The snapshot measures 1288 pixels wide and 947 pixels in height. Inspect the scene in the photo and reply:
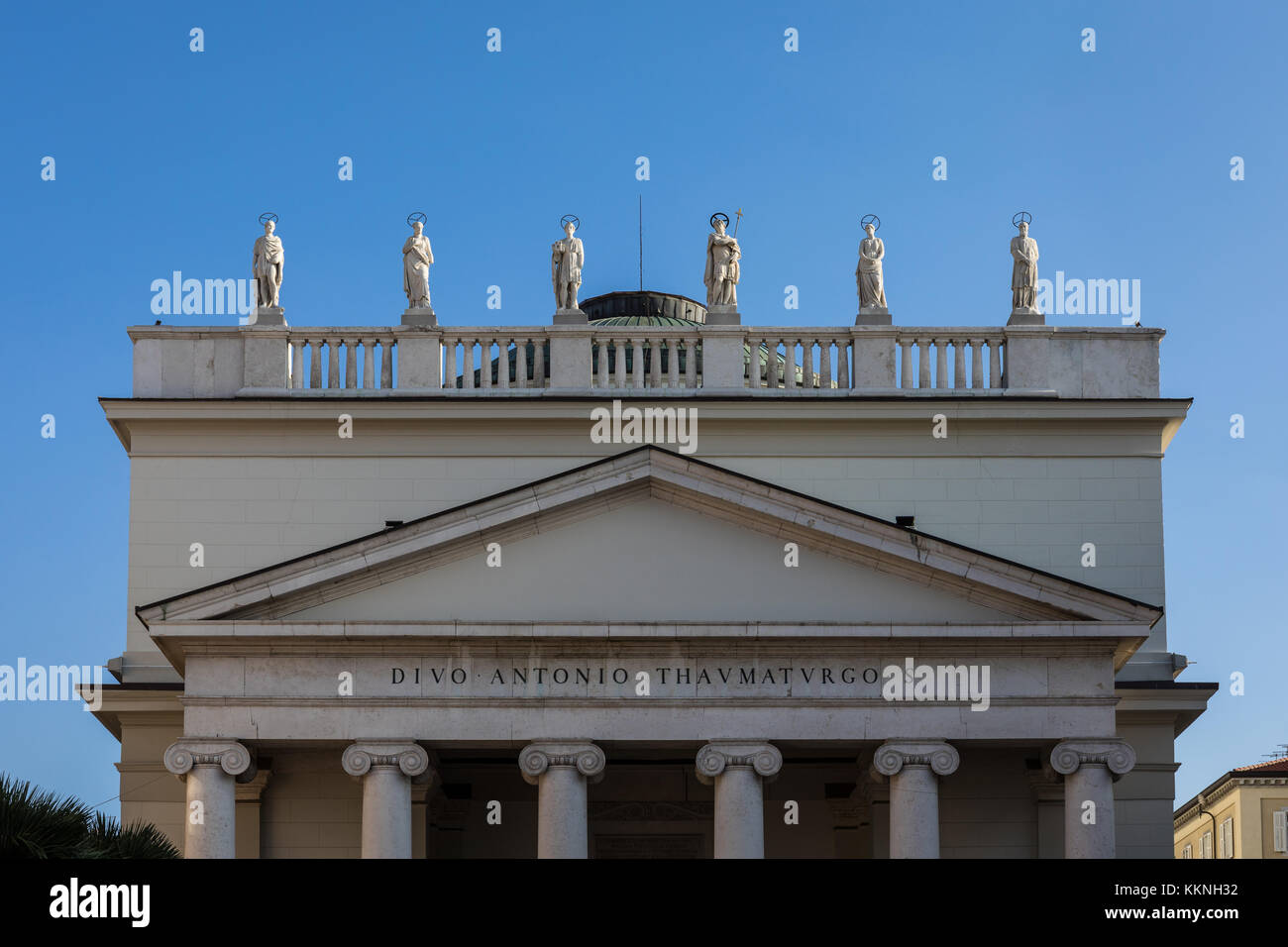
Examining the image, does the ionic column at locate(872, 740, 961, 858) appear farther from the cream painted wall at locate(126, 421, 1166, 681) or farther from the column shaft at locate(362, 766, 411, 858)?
the column shaft at locate(362, 766, 411, 858)

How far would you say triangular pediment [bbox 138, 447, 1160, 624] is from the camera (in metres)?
30.4

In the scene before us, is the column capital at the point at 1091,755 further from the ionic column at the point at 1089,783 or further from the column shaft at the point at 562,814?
the column shaft at the point at 562,814

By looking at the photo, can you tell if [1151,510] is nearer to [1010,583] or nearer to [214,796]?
[1010,583]

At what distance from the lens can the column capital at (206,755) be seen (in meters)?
30.1

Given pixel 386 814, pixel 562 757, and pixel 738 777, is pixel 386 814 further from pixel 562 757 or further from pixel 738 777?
pixel 738 777

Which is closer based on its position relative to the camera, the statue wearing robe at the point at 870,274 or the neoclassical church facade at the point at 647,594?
the neoclassical church facade at the point at 647,594

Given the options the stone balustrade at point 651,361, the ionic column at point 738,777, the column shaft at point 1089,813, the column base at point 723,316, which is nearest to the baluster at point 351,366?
the stone balustrade at point 651,361

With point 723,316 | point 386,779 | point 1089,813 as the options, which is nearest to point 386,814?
point 386,779

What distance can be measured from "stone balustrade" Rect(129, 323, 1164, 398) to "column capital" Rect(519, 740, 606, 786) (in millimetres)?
7931

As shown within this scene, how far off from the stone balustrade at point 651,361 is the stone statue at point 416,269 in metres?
0.58

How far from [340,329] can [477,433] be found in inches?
116

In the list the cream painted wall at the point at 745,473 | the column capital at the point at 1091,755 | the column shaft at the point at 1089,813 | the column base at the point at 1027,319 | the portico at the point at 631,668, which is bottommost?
the column shaft at the point at 1089,813

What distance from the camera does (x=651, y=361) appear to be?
1443 inches

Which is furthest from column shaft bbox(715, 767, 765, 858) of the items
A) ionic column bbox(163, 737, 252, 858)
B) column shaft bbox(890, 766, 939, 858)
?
ionic column bbox(163, 737, 252, 858)
